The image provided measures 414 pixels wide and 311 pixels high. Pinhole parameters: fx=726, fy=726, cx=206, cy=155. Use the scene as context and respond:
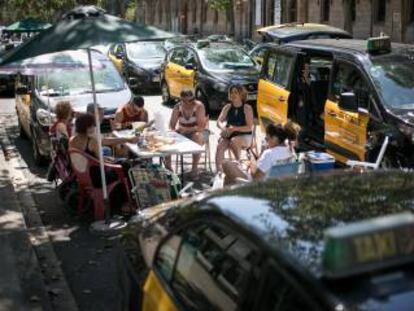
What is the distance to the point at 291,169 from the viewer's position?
6266 millimetres

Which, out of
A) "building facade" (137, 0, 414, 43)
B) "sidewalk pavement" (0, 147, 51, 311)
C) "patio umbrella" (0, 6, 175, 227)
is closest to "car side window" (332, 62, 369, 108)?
"patio umbrella" (0, 6, 175, 227)

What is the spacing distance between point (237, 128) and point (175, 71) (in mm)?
9311

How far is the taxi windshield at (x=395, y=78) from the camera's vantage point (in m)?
7.72

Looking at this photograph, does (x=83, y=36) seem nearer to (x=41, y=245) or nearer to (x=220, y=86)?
(x=41, y=245)

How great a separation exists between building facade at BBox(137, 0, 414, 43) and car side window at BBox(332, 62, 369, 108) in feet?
62.0

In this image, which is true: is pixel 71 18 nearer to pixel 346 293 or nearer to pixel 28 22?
→ pixel 346 293

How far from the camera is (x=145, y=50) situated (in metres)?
23.3

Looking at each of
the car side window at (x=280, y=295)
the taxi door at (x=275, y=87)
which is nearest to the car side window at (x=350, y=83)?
the taxi door at (x=275, y=87)

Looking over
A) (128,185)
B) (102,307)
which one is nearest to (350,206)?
(102,307)

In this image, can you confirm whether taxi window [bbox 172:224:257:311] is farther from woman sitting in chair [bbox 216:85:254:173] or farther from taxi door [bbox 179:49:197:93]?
taxi door [bbox 179:49:197:93]

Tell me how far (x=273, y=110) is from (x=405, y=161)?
372cm

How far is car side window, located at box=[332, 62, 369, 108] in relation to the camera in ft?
26.7

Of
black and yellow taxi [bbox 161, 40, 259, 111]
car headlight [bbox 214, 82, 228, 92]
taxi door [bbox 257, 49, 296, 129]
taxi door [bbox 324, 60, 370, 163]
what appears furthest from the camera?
black and yellow taxi [bbox 161, 40, 259, 111]

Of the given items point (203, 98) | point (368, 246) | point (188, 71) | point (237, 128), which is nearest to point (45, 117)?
point (237, 128)
